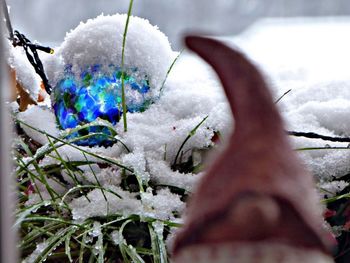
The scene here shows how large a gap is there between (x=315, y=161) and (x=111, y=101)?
244 mm

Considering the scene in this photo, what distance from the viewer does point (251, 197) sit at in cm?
13

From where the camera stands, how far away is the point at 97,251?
1.57 feet

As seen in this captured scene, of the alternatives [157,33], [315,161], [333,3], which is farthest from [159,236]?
[333,3]

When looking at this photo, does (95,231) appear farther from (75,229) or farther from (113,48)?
(113,48)

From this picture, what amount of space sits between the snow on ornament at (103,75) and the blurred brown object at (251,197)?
48cm

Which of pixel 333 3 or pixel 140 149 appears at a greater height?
pixel 333 3

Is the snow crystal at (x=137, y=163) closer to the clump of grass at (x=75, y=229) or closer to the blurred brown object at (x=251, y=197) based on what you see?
the clump of grass at (x=75, y=229)

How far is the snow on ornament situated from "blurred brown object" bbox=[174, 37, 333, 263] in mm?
484

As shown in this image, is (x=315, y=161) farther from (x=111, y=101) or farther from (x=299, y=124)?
(x=111, y=101)

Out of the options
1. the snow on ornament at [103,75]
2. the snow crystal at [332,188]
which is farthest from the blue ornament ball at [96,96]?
the snow crystal at [332,188]

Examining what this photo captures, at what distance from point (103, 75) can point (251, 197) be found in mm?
534

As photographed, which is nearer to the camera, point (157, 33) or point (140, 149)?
point (140, 149)

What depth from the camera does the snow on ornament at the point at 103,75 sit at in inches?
25.3

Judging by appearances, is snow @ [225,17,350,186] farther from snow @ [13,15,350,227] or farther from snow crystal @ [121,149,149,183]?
snow crystal @ [121,149,149,183]
